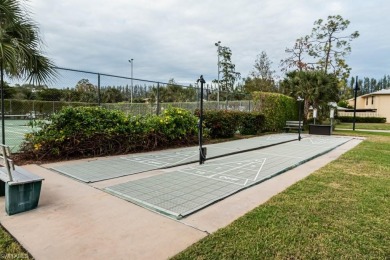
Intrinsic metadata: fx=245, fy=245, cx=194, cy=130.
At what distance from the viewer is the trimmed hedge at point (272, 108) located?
1582 centimetres

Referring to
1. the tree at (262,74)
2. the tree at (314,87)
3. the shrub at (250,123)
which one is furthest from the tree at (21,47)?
the tree at (262,74)

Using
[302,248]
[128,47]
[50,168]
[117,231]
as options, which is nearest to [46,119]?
[50,168]

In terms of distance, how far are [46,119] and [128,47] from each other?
1052 centimetres

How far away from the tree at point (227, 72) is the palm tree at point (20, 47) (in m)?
31.4

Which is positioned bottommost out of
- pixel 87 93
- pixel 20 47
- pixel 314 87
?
pixel 87 93

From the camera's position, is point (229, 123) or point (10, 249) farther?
point (229, 123)

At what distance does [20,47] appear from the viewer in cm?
443

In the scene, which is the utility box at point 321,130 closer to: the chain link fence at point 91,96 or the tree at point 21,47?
the chain link fence at point 91,96

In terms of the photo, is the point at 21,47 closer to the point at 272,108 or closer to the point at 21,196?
the point at 21,196

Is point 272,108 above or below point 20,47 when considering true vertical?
below

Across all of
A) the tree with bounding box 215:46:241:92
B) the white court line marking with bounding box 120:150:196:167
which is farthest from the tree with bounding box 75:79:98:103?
the tree with bounding box 215:46:241:92

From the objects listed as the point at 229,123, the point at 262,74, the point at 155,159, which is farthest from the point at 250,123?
the point at 262,74

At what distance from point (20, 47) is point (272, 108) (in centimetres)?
1427

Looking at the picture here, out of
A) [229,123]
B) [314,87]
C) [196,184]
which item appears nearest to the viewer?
[196,184]
